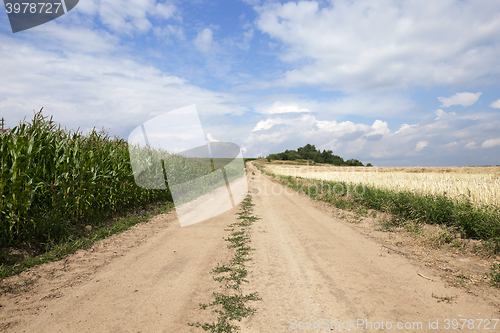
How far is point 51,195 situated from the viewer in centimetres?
611

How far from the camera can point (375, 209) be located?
32.8 feet

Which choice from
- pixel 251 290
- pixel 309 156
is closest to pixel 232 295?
pixel 251 290

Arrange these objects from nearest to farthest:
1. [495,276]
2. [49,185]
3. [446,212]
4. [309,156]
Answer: [495,276] < [49,185] < [446,212] < [309,156]

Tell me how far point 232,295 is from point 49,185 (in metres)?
5.31

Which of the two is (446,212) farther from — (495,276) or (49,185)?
(49,185)

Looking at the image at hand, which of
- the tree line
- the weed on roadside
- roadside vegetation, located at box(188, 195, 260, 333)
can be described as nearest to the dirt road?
roadside vegetation, located at box(188, 195, 260, 333)

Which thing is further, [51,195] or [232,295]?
[51,195]

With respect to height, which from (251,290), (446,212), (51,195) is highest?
(51,195)

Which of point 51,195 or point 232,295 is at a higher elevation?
point 51,195

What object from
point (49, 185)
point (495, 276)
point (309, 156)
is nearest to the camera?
point (495, 276)

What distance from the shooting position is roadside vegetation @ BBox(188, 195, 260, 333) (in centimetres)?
307

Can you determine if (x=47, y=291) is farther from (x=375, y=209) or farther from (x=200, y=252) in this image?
(x=375, y=209)

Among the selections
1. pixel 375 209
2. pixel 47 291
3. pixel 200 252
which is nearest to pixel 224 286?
pixel 200 252

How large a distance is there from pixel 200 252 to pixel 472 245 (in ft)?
21.0
